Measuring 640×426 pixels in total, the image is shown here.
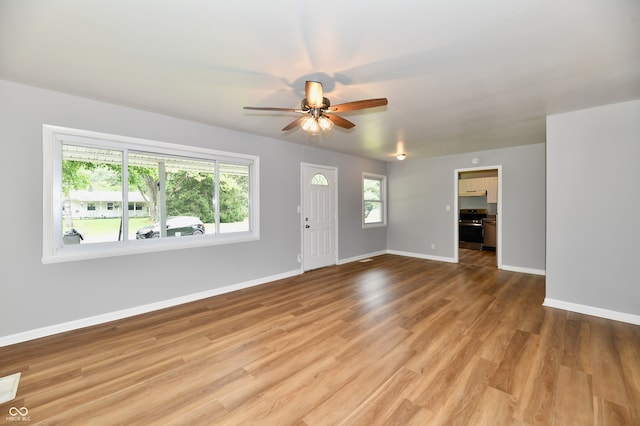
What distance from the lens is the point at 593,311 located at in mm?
3182

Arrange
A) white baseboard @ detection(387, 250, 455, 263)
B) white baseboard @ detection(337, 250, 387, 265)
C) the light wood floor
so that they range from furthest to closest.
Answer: white baseboard @ detection(387, 250, 455, 263)
white baseboard @ detection(337, 250, 387, 265)
the light wood floor

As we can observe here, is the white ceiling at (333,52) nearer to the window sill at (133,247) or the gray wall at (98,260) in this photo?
the gray wall at (98,260)

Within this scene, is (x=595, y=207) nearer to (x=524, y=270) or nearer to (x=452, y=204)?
(x=524, y=270)

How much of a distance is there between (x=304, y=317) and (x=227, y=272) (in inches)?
61.6

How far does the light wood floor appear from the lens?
5.65ft

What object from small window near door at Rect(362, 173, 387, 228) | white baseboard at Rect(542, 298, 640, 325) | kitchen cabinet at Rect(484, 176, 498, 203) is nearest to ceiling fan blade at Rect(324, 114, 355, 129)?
white baseboard at Rect(542, 298, 640, 325)

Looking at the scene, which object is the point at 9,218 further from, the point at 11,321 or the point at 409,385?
the point at 409,385

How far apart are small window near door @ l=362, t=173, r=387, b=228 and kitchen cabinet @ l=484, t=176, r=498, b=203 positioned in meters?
2.94

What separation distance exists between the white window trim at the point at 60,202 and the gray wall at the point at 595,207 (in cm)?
459

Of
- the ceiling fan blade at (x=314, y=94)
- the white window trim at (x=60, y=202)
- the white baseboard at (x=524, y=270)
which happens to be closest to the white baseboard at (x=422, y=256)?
the white baseboard at (x=524, y=270)

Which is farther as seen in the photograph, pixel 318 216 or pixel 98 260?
pixel 318 216

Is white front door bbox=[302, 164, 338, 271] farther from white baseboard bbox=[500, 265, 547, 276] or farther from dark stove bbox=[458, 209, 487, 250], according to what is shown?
dark stove bbox=[458, 209, 487, 250]

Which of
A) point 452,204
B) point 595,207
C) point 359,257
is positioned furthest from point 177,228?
point 452,204

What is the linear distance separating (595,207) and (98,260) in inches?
229
